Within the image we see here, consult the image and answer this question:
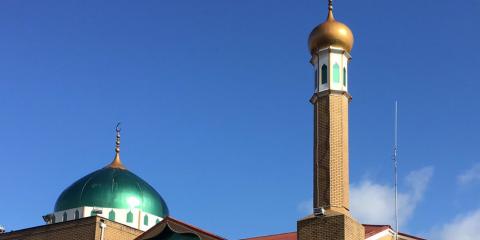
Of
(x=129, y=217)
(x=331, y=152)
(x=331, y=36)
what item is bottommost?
(x=331, y=152)

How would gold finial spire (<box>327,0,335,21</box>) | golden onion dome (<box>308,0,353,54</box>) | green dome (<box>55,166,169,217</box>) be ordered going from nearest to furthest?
golden onion dome (<box>308,0,353,54</box>) → gold finial spire (<box>327,0,335,21</box>) → green dome (<box>55,166,169,217</box>)

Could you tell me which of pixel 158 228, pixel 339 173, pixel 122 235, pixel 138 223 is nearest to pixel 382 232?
pixel 339 173

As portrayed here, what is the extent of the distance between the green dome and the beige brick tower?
11.5 meters

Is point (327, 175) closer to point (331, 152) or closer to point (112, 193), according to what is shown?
point (331, 152)

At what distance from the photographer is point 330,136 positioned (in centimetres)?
2159

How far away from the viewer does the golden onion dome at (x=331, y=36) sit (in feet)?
73.5

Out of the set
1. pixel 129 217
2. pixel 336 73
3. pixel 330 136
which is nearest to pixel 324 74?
pixel 336 73

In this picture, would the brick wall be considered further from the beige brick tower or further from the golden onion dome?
the golden onion dome

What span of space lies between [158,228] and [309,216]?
5.64 metres

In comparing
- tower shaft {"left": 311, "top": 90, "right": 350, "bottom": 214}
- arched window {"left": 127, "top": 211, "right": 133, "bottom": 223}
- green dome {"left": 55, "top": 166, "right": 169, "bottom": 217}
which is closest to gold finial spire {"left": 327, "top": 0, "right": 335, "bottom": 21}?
tower shaft {"left": 311, "top": 90, "right": 350, "bottom": 214}

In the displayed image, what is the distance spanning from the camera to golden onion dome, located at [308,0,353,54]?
73.5ft

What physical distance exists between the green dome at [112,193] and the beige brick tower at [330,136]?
11.5 m

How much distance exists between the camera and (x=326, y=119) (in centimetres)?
2186

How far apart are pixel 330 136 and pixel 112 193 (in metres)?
12.5
